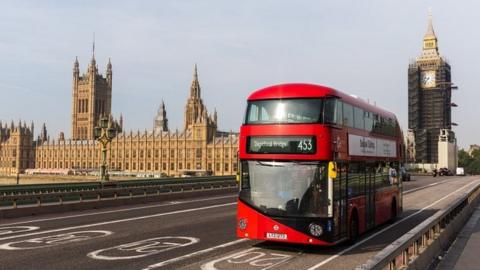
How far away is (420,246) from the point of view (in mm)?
10539

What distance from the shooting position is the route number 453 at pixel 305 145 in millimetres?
11039

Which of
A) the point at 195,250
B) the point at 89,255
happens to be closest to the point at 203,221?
the point at 195,250

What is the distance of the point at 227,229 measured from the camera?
15.4m

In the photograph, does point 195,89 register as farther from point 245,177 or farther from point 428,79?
point 245,177

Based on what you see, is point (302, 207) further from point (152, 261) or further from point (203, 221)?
point (203, 221)

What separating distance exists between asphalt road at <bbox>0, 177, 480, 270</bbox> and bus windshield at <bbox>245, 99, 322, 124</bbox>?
305cm

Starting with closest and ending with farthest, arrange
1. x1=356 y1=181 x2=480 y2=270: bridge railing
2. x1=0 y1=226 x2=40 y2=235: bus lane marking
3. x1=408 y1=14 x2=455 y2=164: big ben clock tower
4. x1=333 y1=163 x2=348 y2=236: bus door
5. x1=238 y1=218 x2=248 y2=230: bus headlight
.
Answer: x1=356 y1=181 x2=480 y2=270: bridge railing, x1=333 y1=163 x2=348 y2=236: bus door, x1=238 y1=218 x2=248 y2=230: bus headlight, x1=0 y1=226 x2=40 y2=235: bus lane marking, x1=408 y1=14 x2=455 y2=164: big ben clock tower

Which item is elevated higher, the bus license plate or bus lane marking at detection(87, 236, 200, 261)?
the bus license plate

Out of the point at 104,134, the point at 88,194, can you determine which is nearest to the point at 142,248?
the point at 88,194

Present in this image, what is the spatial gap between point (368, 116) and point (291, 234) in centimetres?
516

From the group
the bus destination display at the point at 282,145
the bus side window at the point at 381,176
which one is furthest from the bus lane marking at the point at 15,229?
the bus side window at the point at 381,176

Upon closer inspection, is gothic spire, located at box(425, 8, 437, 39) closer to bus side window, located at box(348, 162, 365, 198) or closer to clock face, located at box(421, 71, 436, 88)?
clock face, located at box(421, 71, 436, 88)

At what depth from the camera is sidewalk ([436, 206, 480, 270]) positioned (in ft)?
32.3

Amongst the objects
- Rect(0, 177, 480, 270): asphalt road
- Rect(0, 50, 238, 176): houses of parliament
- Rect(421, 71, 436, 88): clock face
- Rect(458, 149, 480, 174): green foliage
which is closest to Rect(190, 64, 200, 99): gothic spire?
Rect(0, 50, 238, 176): houses of parliament
